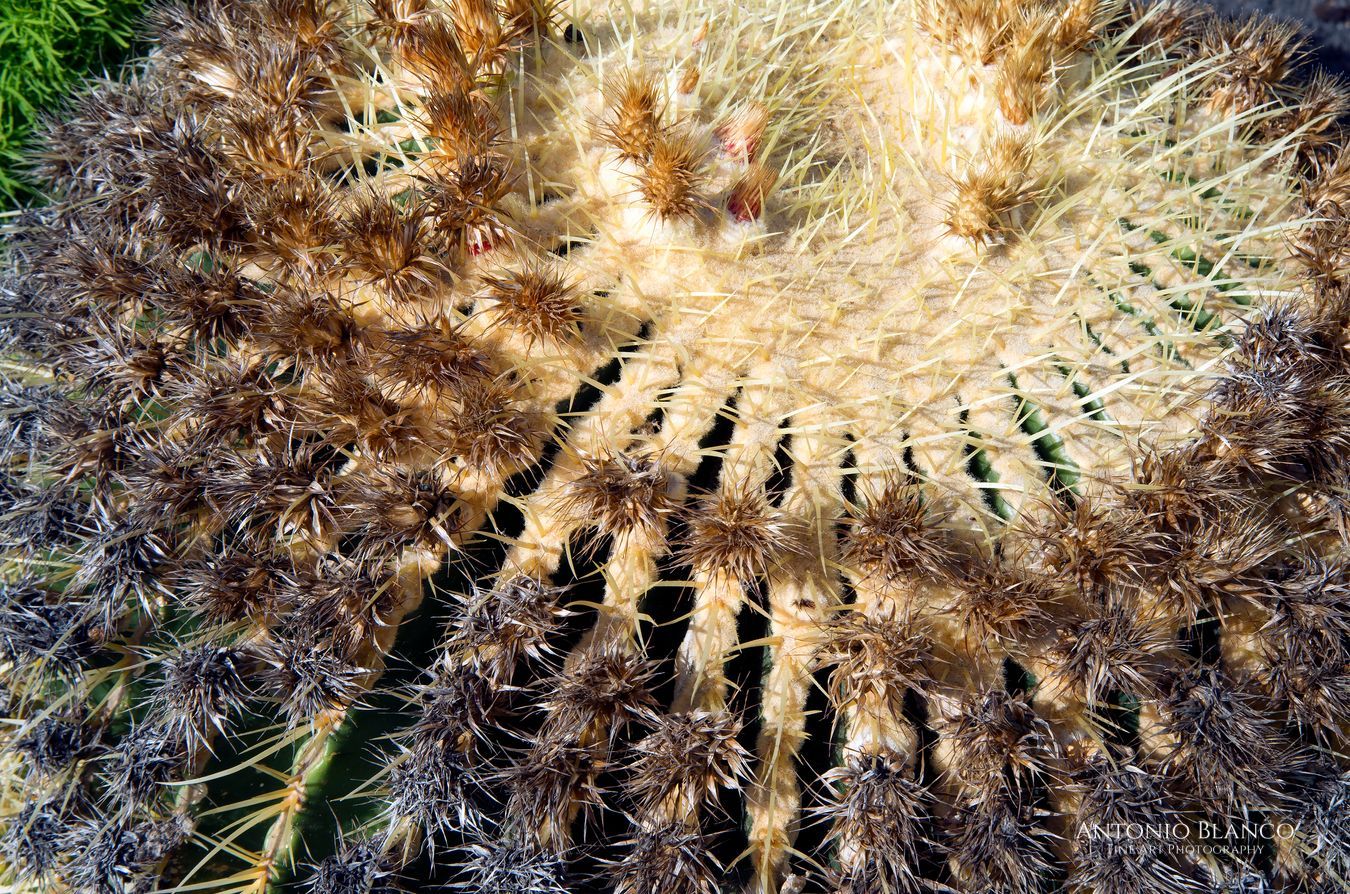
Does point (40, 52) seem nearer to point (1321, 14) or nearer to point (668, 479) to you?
point (668, 479)

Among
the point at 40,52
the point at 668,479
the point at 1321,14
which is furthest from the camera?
the point at 1321,14

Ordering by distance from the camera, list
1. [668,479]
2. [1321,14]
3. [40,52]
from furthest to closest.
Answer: [1321,14]
[40,52]
[668,479]

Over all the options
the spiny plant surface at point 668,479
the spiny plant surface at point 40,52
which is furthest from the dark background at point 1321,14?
the spiny plant surface at point 40,52

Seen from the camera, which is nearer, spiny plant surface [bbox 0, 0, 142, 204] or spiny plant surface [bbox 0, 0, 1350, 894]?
spiny plant surface [bbox 0, 0, 1350, 894]

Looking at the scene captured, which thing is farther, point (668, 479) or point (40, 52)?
point (40, 52)

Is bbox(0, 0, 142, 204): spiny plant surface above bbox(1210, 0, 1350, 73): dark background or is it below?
below

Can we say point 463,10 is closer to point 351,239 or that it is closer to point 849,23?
point 351,239

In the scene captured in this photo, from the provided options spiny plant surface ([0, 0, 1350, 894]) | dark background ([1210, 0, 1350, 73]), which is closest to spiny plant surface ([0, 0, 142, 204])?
spiny plant surface ([0, 0, 1350, 894])

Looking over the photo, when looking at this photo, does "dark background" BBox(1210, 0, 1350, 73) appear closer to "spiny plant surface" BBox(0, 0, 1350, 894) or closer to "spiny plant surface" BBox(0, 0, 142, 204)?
"spiny plant surface" BBox(0, 0, 1350, 894)

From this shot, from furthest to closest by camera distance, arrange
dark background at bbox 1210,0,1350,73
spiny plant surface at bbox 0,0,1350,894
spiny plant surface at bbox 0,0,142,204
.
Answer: dark background at bbox 1210,0,1350,73 → spiny plant surface at bbox 0,0,142,204 → spiny plant surface at bbox 0,0,1350,894

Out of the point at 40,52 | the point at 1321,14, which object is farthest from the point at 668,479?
the point at 1321,14
